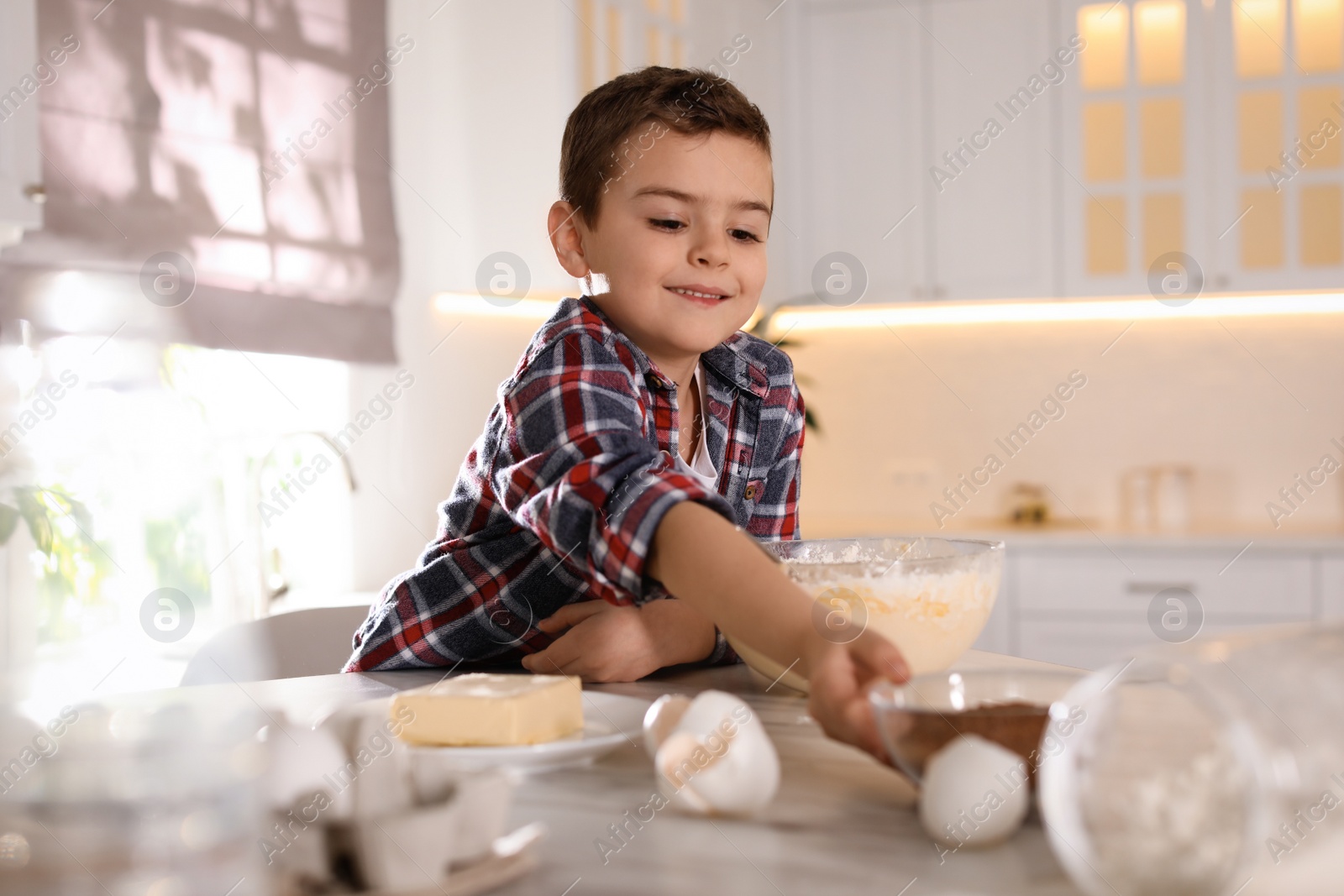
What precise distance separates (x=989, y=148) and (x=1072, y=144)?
0.72ft

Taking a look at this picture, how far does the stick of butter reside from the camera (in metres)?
0.64

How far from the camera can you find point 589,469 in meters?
0.79

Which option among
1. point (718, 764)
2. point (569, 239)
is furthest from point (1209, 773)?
point (569, 239)

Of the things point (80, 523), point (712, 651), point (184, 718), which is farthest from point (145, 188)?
point (184, 718)

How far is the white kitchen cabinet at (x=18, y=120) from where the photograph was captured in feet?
5.47

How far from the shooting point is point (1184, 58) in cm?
302

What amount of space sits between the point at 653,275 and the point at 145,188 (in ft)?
4.09

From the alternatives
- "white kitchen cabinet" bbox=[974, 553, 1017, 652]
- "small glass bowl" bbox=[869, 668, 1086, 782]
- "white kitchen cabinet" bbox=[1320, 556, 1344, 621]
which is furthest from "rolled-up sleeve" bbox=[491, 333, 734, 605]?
"white kitchen cabinet" bbox=[1320, 556, 1344, 621]

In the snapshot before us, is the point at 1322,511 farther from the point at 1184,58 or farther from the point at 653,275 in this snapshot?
the point at 653,275

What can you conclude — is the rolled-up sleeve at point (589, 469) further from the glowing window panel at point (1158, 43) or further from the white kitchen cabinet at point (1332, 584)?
the glowing window panel at point (1158, 43)

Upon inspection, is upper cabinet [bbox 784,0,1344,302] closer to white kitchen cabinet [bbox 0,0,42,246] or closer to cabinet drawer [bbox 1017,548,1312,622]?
Answer: cabinet drawer [bbox 1017,548,1312,622]

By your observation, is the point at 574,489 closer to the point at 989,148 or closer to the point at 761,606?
the point at 761,606

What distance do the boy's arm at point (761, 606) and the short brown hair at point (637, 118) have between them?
1.56 feet

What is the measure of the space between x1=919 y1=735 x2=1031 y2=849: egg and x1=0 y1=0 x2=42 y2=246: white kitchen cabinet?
1.66 metres
